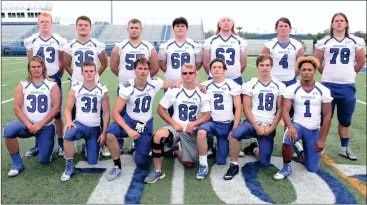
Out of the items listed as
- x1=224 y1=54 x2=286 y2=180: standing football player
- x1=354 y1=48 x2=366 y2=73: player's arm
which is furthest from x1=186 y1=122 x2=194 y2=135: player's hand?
x1=354 y1=48 x2=366 y2=73: player's arm

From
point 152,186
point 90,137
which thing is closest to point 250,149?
point 152,186

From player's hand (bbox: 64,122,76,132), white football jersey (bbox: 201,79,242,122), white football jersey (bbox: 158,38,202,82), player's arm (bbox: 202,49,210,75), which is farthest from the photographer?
player's arm (bbox: 202,49,210,75)

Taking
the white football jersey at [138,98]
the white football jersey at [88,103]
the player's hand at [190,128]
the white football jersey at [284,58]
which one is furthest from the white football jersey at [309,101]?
the white football jersey at [88,103]

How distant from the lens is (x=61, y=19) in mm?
37469

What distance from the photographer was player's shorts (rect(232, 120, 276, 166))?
3931 millimetres

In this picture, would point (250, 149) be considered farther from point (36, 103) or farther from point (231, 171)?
point (36, 103)

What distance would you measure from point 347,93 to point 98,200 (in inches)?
126

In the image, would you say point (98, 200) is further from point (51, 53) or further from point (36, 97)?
point (51, 53)

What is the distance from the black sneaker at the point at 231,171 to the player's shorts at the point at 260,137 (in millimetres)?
302

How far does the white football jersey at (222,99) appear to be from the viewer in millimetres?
4090

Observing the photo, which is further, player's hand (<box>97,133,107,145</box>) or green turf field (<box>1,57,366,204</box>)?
player's hand (<box>97,133,107,145</box>)

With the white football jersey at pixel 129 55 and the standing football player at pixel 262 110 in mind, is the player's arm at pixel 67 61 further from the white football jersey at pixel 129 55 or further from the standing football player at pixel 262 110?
the standing football player at pixel 262 110

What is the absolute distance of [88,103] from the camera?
408 cm

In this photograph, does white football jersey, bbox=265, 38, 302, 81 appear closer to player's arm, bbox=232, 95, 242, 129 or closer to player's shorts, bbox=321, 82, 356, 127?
player's shorts, bbox=321, 82, 356, 127
